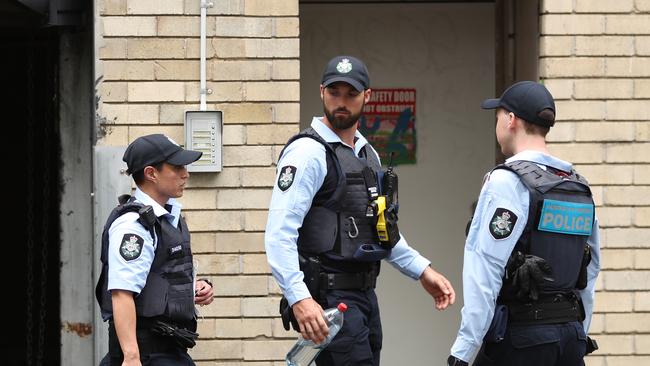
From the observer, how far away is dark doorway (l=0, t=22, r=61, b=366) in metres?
8.64

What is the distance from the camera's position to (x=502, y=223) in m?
4.56

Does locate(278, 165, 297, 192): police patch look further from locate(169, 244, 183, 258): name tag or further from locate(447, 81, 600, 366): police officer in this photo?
locate(447, 81, 600, 366): police officer

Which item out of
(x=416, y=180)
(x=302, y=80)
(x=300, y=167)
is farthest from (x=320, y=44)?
(x=300, y=167)

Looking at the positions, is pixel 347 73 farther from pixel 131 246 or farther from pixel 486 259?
pixel 131 246

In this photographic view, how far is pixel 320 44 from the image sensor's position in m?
7.75

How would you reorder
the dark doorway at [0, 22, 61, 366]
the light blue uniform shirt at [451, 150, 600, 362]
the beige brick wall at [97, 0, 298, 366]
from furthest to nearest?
the dark doorway at [0, 22, 61, 366]
the beige brick wall at [97, 0, 298, 366]
the light blue uniform shirt at [451, 150, 600, 362]

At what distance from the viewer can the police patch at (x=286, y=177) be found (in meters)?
4.77

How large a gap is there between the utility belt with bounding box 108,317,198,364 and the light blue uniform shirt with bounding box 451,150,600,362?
1134 mm

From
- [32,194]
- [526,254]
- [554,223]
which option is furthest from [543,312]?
[32,194]

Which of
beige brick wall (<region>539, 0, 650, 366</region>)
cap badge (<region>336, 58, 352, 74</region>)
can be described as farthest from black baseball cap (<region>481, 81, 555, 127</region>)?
beige brick wall (<region>539, 0, 650, 366</region>)

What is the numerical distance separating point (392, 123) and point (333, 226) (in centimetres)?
297

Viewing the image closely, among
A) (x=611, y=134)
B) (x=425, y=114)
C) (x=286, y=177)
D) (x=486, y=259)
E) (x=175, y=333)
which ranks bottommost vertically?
(x=175, y=333)

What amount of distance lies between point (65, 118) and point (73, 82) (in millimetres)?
243

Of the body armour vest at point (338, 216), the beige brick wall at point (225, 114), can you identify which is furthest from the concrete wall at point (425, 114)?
the body armour vest at point (338, 216)
